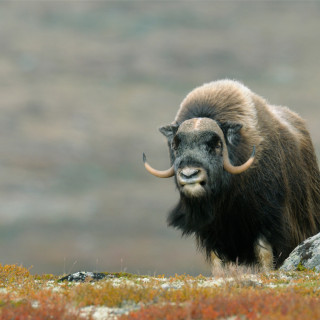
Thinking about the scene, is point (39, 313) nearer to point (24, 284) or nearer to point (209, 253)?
point (24, 284)

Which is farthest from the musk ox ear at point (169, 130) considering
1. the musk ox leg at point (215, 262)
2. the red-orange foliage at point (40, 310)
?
the red-orange foliage at point (40, 310)

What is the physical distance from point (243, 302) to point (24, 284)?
125 inches

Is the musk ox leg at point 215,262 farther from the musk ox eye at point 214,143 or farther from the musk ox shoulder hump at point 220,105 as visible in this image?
the musk ox shoulder hump at point 220,105

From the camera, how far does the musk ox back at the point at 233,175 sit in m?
7.95

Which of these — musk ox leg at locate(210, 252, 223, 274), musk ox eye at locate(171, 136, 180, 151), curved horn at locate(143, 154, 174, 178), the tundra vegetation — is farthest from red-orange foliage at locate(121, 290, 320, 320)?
musk ox leg at locate(210, 252, 223, 274)

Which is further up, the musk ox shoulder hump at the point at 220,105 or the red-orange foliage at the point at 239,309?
the musk ox shoulder hump at the point at 220,105

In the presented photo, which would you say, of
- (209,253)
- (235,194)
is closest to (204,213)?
(235,194)

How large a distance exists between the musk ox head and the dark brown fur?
0.17 m

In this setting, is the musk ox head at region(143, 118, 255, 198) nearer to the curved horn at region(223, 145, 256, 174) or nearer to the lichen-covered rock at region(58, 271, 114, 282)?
the curved horn at region(223, 145, 256, 174)

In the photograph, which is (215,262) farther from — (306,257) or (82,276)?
(82,276)

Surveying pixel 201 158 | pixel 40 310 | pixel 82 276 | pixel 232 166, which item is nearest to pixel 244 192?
pixel 232 166

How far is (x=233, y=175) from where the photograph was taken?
834 cm

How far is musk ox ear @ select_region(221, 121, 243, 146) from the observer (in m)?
8.30

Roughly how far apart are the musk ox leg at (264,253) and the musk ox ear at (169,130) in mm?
2020
